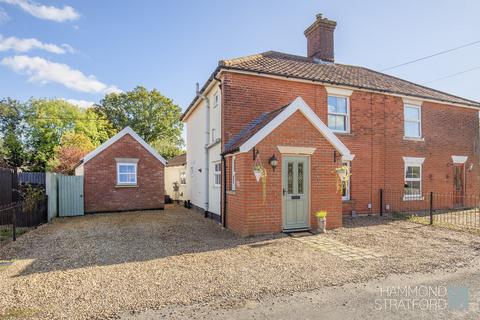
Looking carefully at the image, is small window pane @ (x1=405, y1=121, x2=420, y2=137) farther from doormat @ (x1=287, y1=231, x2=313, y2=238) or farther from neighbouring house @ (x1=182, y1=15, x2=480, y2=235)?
doormat @ (x1=287, y1=231, x2=313, y2=238)

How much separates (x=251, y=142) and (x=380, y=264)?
15.6ft

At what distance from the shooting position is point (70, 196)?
1448 centimetres

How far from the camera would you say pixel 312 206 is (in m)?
9.78

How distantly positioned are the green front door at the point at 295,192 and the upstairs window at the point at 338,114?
416 cm

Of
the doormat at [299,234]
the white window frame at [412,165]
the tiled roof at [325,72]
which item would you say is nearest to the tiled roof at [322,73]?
the tiled roof at [325,72]

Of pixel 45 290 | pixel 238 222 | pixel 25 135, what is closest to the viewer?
pixel 45 290

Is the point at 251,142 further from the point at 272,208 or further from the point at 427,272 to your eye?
the point at 427,272

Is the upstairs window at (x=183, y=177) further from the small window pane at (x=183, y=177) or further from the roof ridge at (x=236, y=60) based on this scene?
the roof ridge at (x=236, y=60)

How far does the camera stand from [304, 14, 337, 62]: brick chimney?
1584 cm

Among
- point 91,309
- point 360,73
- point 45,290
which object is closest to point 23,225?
point 45,290

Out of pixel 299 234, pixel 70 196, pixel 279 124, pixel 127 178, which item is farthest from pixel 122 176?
pixel 299 234

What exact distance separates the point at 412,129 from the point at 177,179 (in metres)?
16.8

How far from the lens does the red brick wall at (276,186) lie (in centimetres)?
889

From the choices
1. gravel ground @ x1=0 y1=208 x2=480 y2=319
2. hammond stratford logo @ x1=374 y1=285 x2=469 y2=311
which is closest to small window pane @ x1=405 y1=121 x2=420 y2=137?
gravel ground @ x1=0 y1=208 x2=480 y2=319
